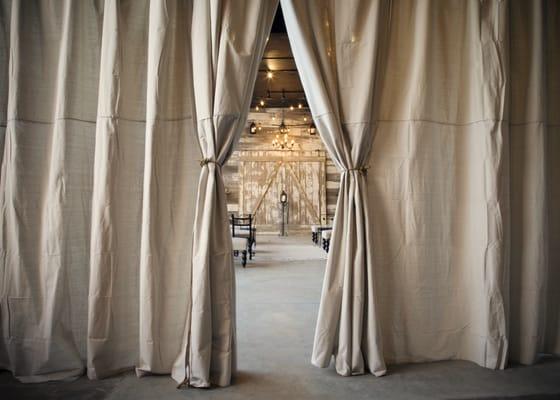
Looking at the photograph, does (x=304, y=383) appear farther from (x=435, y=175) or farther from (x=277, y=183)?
(x=277, y=183)

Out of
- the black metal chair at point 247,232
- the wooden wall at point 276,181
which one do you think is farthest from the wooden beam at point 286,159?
the black metal chair at point 247,232

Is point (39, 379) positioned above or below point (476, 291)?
below

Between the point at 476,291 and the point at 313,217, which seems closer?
the point at 476,291

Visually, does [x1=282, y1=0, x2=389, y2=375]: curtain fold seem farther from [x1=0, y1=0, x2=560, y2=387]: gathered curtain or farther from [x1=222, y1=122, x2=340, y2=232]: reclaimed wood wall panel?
[x1=222, y1=122, x2=340, y2=232]: reclaimed wood wall panel

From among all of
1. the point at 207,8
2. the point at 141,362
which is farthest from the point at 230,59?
the point at 141,362

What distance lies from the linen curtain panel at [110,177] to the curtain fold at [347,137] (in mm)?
401

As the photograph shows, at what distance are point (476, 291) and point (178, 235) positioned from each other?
2028 mm

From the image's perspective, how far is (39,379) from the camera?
81.0 inches

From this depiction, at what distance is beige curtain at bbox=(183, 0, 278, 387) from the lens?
200cm

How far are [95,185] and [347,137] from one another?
1.64m

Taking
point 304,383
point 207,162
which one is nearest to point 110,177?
point 207,162

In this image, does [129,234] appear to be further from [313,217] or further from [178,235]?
[313,217]

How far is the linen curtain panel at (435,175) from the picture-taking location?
7.13 ft

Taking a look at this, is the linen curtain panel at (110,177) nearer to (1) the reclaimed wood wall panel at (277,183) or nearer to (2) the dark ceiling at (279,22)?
(2) the dark ceiling at (279,22)
